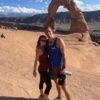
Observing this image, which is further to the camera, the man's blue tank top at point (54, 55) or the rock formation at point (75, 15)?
the rock formation at point (75, 15)

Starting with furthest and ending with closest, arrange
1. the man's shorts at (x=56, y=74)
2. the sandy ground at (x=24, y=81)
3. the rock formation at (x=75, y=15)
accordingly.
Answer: the rock formation at (x=75, y=15)
the sandy ground at (x=24, y=81)
the man's shorts at (x=56, y=74)

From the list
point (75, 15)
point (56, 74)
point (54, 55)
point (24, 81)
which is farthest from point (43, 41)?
point (75, 15)

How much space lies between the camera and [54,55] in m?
6.25

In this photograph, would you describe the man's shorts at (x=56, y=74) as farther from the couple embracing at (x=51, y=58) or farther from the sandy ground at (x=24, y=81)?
the sandy ground at (x=24, y=81)

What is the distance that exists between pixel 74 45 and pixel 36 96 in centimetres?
1544

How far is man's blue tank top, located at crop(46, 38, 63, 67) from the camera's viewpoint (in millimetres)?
6164

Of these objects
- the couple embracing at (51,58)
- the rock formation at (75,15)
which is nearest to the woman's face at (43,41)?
the couple embracing at (51,58)

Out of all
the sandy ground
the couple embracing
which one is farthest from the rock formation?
the couple embracing

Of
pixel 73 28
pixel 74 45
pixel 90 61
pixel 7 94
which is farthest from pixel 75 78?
pixel 73 28

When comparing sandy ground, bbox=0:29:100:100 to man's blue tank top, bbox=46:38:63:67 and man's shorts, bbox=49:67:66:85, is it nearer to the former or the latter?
man's shorts, bbox=49:67:66:85

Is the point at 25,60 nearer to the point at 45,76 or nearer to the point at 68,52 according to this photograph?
the point at 45,76

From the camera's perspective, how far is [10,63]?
1049 centimetres

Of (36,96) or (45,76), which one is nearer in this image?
(45,76)

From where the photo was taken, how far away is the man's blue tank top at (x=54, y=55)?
616cm
